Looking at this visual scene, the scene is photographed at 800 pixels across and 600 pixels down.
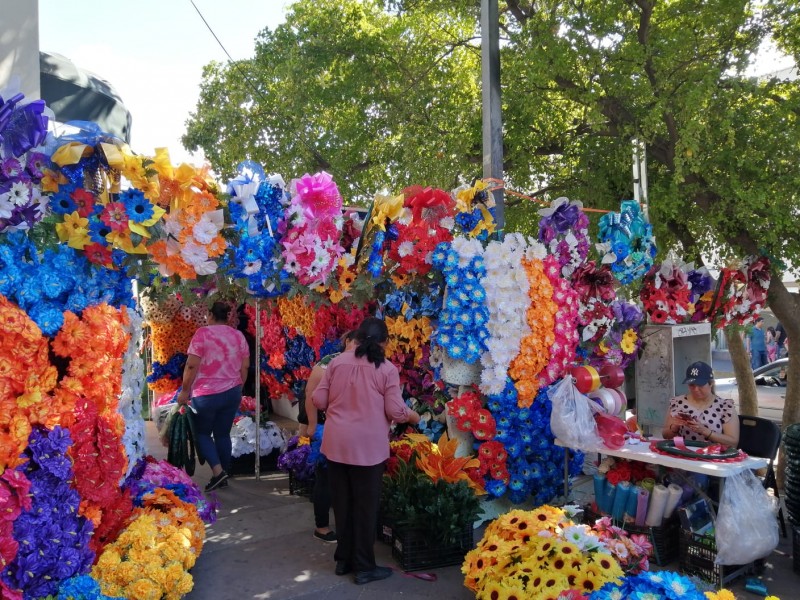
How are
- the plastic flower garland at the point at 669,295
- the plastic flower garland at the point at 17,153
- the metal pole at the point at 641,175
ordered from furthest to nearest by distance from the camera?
the plastic flower garland at the point at 669,295 < the metal pole at the point at 641,175 < the plastic flower garland at the point at 17,153

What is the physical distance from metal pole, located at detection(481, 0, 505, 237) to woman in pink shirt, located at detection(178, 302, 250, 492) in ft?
8.47

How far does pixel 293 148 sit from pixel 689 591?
8151 millimetres

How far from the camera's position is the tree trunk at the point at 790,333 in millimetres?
6324

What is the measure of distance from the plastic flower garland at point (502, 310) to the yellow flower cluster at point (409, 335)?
764 mm

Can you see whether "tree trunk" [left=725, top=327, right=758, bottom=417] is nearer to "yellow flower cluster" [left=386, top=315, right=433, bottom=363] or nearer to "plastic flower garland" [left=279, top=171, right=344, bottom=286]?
"yellow flower cluster" [left=386, top=315, right=433, bottom=363]

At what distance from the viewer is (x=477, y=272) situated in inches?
206

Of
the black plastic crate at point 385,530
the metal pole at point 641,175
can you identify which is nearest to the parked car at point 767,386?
the metal pole at point 641,175

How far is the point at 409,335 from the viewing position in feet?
20.0

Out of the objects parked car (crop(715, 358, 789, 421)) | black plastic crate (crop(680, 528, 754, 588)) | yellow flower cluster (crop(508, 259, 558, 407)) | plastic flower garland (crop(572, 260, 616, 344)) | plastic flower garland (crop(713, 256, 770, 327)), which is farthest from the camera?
parked car (crop(715, 358, 789, 421))

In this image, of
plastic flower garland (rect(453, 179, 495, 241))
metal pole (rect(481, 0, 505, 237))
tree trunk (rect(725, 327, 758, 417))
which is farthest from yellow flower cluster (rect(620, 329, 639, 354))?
plastic flower garland (rect(453, 179, 495, 241))

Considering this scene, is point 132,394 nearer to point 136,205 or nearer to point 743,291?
point 136,205

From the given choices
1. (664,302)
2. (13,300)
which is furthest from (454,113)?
(13,300)

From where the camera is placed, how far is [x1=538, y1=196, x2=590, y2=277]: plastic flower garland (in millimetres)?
5703

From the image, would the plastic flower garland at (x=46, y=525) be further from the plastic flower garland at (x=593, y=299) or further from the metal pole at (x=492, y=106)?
the plastic flower garland at (x=593, y=299)
